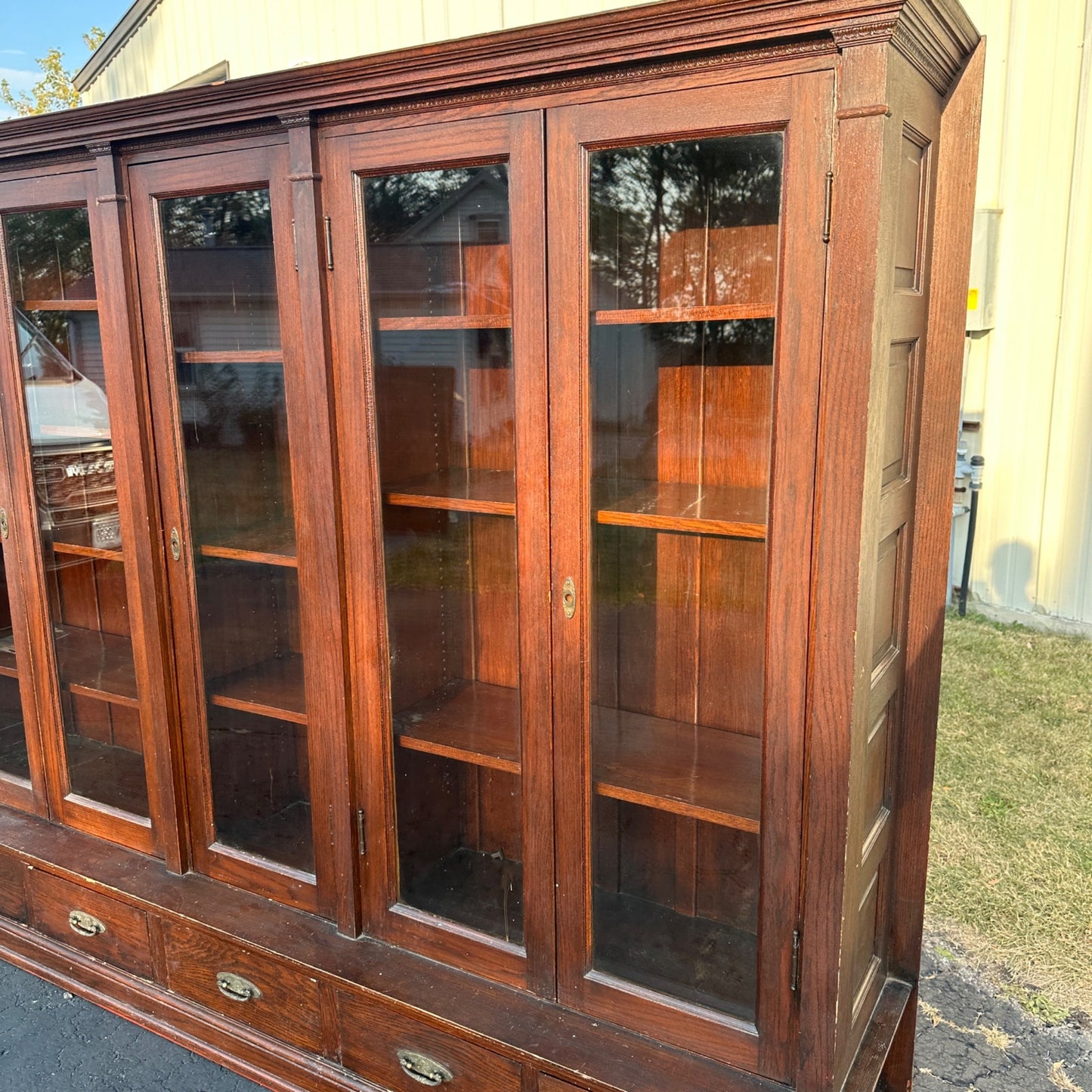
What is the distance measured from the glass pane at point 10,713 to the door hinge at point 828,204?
75.9 inches

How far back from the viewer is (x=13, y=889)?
2176 millimetres

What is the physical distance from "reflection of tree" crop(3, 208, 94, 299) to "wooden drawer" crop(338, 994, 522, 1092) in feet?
4.65

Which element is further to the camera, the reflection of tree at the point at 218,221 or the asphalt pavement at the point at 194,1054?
the asphalt pavement at the point at 194,1054

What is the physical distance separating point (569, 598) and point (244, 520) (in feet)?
2.36

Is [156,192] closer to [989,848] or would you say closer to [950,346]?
[950,346]

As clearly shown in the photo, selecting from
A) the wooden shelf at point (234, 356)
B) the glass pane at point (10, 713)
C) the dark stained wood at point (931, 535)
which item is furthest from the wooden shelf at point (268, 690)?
the dark stained wood at point (931, 535)

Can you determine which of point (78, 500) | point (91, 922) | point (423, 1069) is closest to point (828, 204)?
point (423, 1069)

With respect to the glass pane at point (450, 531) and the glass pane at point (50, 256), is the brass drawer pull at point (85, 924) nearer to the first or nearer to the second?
the glass pane at point (450, 531)

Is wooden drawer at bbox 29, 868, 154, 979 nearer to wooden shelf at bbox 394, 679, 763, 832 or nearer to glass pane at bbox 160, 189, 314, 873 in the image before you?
glass pane at bbox 160, 189, 314, 873

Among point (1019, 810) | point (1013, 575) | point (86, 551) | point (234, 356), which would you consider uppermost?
point (234, 356)

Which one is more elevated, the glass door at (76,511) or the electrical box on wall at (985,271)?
the electrical box on wall at (985,271)

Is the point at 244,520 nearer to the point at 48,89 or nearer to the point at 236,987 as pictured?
the point at 236,987

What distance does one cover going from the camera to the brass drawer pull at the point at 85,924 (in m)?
2.01

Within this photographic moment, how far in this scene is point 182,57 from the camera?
20.7 ft
